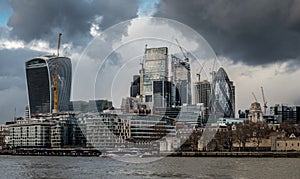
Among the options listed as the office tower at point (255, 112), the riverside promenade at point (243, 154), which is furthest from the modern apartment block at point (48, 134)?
the office tower at point (255, 112)

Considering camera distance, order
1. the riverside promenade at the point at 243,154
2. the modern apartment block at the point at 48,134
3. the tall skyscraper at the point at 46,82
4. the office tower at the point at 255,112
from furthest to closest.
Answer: the tall skyscraper at the point at 46,82
the office tower at the point at 255,112
the modern apartment block at the point at 48,134
the riverside promenade at the point at 243,154

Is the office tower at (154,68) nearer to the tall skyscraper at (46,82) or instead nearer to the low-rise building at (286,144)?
the low-rise building at (286,144)

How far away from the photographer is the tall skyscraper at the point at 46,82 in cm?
14175

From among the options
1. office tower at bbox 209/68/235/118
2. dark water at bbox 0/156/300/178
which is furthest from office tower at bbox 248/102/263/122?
dark water at bbox 0/156/300/178

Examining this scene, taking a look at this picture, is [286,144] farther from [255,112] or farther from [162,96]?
[255,112]

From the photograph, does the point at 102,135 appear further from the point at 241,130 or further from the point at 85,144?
the point at 241,130

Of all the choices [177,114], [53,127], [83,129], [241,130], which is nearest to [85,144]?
[83,129]

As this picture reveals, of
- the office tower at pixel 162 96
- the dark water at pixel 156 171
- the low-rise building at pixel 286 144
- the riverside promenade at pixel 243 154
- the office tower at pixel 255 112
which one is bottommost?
the riverside promenade at pixel 243 154

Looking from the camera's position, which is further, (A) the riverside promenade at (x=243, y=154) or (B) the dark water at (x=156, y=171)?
(A) the riverside promenade at (x=243, y=154)

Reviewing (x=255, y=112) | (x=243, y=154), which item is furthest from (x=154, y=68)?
(x=255, y=112)

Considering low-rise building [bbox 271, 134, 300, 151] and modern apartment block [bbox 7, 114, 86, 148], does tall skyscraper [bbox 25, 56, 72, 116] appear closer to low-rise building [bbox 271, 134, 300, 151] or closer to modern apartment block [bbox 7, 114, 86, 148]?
modern apartment block [bbox 7, 114, 86, 148]

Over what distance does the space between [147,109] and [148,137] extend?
7.44 meters

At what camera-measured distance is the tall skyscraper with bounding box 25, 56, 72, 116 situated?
14175 cm

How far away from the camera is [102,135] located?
3597 inches
